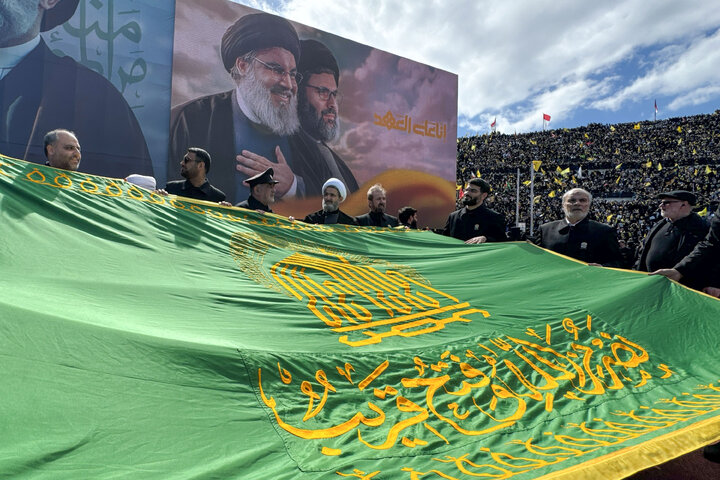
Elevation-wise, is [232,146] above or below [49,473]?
above

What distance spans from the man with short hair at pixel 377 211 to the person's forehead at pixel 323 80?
4.26 m

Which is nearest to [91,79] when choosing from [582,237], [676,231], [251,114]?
[251,114]

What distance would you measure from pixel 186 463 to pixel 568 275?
256 centimetres

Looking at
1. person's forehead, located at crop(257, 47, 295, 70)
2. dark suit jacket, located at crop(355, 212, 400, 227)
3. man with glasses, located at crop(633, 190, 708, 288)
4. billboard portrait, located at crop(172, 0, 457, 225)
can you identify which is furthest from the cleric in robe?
man with glasses, located at crop(633, 190, 708, 288)

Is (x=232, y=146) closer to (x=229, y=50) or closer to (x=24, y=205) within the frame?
(x=229, y=50)

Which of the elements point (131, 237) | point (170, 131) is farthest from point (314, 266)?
point (170, 131)

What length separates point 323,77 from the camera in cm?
826

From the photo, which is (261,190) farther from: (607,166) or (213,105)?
(607,166)

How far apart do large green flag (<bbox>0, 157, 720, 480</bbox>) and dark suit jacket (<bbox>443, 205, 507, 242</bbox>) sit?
1152 millimetres

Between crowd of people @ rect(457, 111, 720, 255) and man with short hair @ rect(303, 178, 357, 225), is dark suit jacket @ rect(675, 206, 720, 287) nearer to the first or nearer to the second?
man with short hair @ rect(303, 178, 357, 225)

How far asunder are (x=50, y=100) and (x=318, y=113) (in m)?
4.16

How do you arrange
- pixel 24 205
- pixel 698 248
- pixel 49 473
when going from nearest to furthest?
pixel 49 473, pixel 24 205, pixel 698 248

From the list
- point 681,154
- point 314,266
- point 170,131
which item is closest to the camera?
point 314,266

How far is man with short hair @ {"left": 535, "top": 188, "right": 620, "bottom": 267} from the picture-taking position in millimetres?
3490
